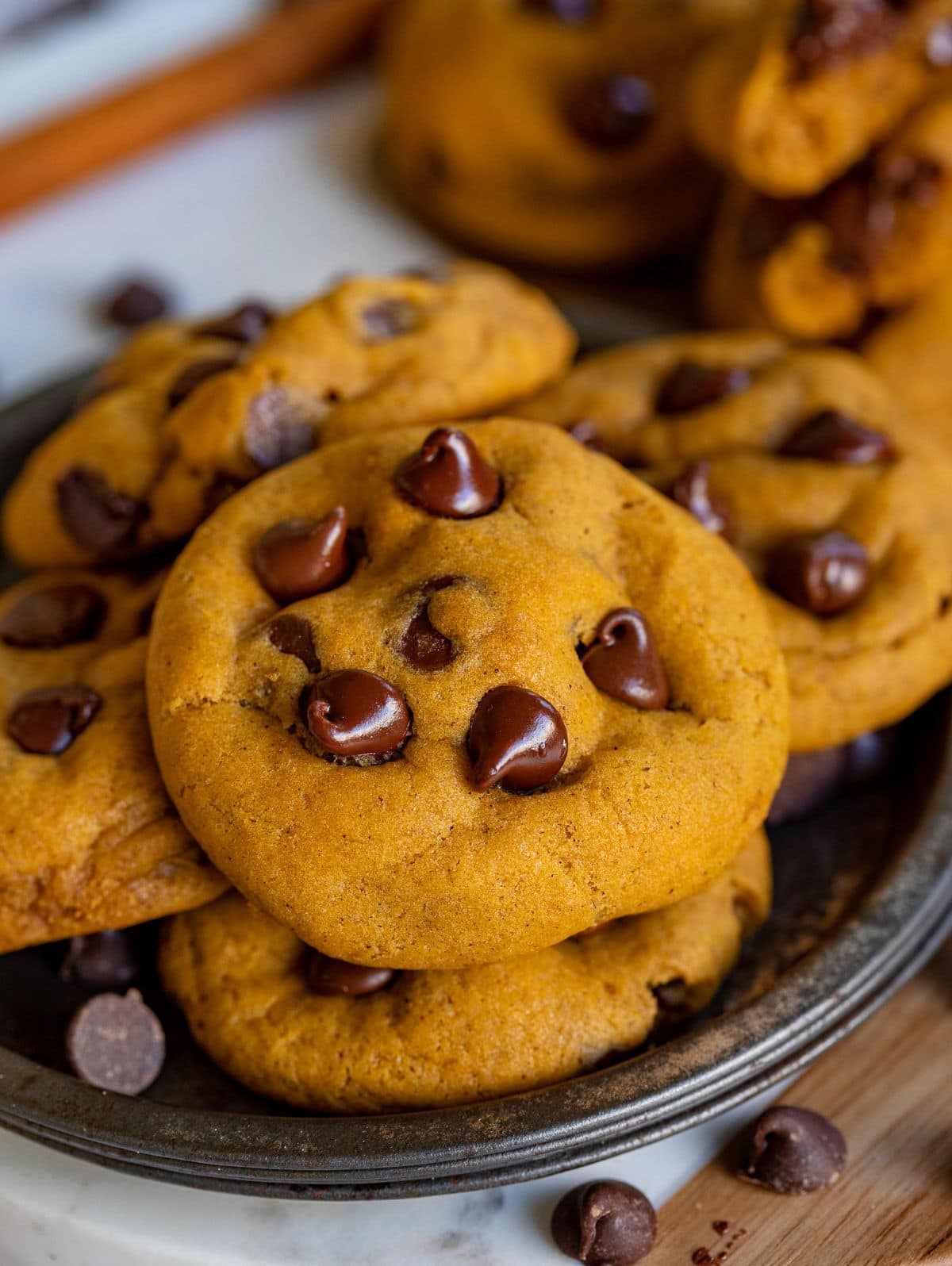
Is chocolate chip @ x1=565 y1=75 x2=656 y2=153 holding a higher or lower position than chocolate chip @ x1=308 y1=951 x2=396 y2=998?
higher

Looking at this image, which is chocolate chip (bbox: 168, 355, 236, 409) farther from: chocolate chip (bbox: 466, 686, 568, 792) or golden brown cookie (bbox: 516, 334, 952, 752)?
chocolate chip (bbox: 466, 686, 568, 792)

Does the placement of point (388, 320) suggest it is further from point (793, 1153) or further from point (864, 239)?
point (793, 1153)

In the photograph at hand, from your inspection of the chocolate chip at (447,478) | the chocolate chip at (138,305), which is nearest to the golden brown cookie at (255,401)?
the chocolate chip at (447,478)

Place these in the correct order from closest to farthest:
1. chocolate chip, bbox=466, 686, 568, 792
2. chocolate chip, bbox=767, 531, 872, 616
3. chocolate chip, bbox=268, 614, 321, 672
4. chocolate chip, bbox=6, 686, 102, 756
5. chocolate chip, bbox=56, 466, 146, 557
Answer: chocolate chip, bbox=466, 686, 568, 792 → chocolate chip, bbox=268, 614, 321, 672 → chocolate chip, bbox=6, 686, 102, 756 → chocolate chip, bbox=767, 531, 872, 616 → chocolate chip, bbox=56, 466, 146, 557

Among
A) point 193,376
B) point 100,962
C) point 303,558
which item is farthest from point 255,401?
point 100,962

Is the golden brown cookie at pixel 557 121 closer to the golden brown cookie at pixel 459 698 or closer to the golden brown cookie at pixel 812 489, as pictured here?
the golden brown cookie at pixel 812 489

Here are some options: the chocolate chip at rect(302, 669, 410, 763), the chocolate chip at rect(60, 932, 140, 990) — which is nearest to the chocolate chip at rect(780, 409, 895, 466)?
the chocolate chip at rect(302, 669, 410, 763)
